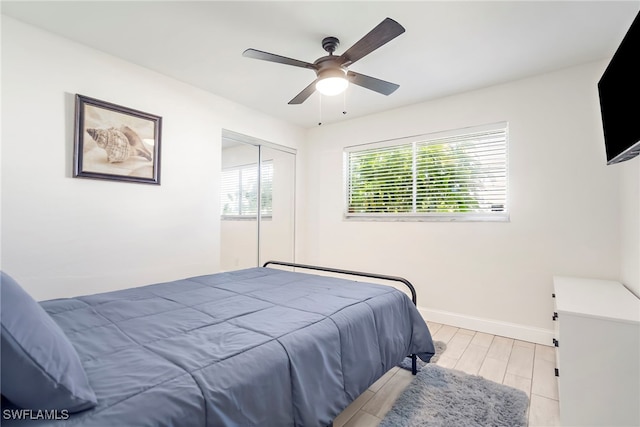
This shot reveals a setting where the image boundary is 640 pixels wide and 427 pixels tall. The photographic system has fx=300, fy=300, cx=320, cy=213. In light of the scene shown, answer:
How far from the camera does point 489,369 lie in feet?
7.36

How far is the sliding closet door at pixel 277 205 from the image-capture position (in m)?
4.08

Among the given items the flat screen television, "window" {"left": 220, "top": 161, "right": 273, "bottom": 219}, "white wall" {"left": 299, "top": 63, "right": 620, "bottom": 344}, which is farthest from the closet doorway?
the flat screen television

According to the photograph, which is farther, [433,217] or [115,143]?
[433,217]

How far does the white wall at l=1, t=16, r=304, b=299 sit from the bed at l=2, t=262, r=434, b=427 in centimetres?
74

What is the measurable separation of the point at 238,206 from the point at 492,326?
3.14 meters

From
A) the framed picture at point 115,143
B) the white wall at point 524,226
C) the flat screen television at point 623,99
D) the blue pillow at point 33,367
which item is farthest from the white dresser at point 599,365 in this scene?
the framed picture at point 115,143

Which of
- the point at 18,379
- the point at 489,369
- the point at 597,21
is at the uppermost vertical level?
the point at 597,21

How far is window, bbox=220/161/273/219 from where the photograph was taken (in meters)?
3.71

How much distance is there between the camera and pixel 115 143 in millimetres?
2566

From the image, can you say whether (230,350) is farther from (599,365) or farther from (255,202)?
(255,202)

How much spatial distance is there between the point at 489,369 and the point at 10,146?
377cm

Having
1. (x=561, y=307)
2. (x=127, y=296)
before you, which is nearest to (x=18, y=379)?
(x=127, y=296)

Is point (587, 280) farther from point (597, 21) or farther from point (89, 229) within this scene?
point (89, 229)

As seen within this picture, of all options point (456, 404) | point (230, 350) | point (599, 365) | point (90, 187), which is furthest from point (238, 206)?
point (599, 365)
